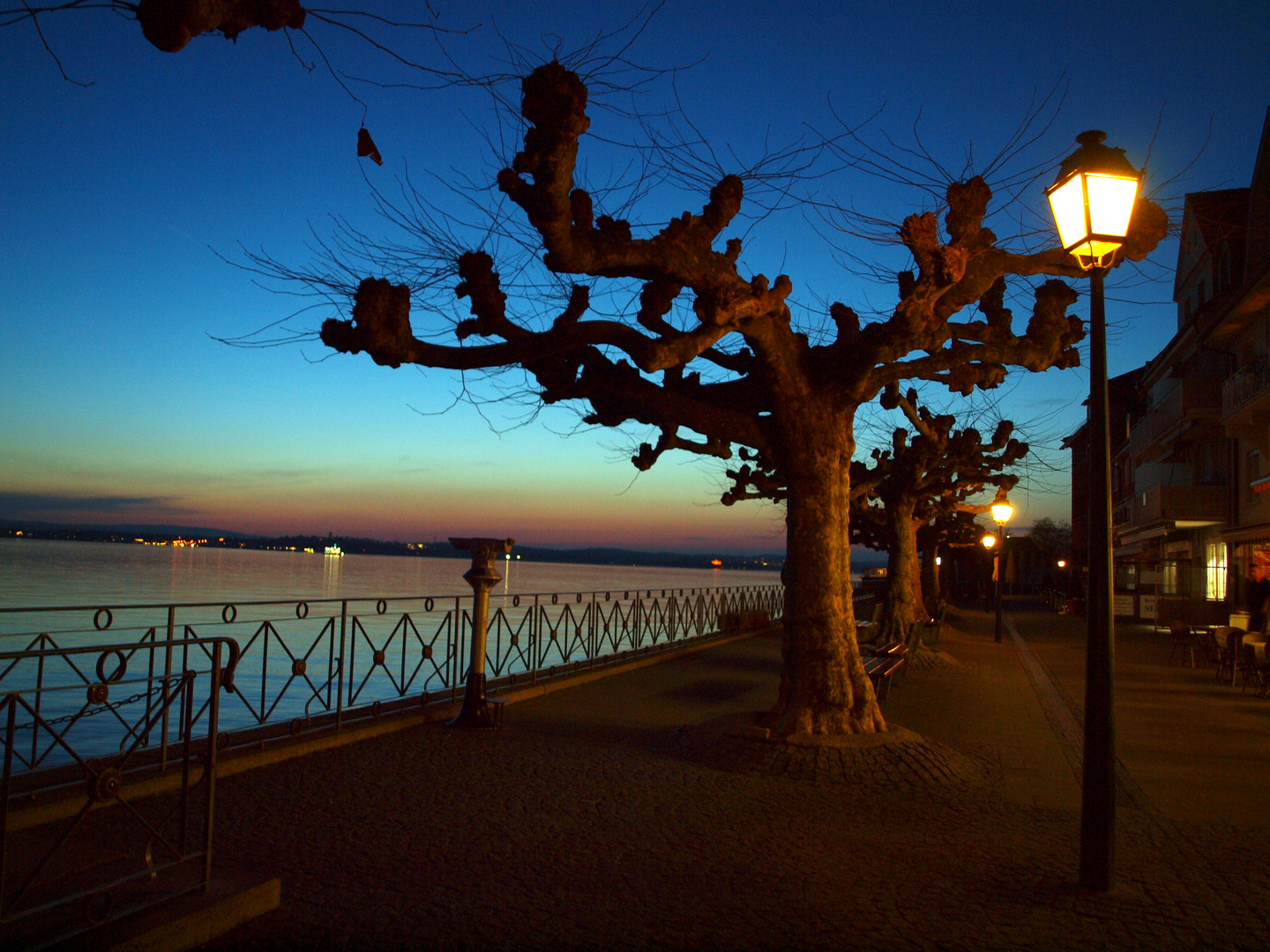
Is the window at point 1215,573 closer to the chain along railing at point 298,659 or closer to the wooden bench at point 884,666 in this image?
the chain along railing at point 298,659

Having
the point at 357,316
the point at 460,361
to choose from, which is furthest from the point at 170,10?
the point at 460,361

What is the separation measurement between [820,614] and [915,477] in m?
10.4

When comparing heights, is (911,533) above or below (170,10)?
below

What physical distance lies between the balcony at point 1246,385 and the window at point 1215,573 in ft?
18.7

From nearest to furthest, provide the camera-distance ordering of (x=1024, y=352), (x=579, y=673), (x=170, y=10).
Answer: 1. (x=170, y=10)
2. (x=1024, y=352)
3. (x=579, y=673)

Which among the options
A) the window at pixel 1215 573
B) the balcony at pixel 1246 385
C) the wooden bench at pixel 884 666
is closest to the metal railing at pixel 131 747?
the wooden bench at pixel 884 666

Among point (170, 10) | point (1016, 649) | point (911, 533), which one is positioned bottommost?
point (1016, 649)

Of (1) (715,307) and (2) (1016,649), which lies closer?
(1) (715,307)

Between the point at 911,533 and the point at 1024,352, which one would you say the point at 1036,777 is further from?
the point at 911,533

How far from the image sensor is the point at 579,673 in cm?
1195

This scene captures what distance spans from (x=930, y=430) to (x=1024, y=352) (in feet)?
25.2

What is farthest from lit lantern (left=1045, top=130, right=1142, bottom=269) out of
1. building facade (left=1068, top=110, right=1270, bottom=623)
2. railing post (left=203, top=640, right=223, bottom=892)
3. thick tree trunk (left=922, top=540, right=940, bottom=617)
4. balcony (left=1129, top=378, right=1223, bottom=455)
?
thick tree trunk (left=922, top=540, right=940, bottom=617)

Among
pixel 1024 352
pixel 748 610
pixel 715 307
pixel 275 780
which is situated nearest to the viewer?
pixel 275 780

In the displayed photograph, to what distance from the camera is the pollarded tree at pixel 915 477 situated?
1631 centimetres
